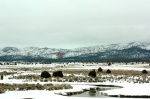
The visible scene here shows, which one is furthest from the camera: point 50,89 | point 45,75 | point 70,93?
point 45,75

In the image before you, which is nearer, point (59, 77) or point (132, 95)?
point (132, 95)

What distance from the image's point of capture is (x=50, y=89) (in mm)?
42531

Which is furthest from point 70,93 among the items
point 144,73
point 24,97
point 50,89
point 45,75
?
point 144,73

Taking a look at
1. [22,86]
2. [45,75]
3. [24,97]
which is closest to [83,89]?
[22,86]

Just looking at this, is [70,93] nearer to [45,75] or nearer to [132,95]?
[132,95]

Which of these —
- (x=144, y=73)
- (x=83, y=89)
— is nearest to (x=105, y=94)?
(x=83, y=89)

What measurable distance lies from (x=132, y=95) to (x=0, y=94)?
45.0ft

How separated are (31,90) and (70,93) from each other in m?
5.08

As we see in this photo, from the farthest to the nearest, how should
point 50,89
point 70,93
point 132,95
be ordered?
point 50,89 → point 70,93 → point 132,95

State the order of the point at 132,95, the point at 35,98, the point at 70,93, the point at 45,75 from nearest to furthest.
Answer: the point at 35,98 → the point at 132,95 → the point at 70,93 → the point at 45,75

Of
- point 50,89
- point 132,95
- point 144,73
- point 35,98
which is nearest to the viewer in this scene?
point 35,98

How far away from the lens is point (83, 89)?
44.4m

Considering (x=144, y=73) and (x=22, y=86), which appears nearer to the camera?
(x=22, y=86)

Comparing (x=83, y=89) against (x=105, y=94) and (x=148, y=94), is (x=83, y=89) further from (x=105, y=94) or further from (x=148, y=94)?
(x=148, y=94)
